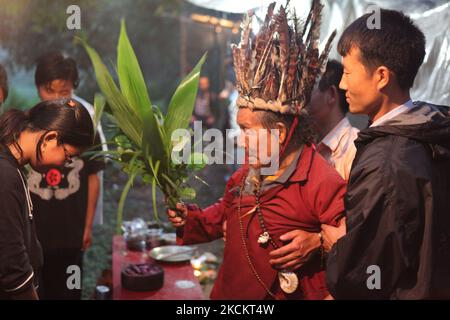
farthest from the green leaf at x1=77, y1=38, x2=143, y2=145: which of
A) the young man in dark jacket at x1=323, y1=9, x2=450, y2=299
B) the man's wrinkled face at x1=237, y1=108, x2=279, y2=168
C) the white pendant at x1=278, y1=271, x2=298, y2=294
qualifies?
the young man in dark jacket at x1=323, y1=9, x2=450, y2=299

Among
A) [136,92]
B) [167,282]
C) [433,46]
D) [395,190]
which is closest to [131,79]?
[136,92]

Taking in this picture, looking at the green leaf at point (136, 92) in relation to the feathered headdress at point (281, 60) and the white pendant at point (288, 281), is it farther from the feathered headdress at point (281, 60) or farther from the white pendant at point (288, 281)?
the white pendant at point (288, 281)

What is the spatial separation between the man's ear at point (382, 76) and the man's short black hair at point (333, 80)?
38.9 inches

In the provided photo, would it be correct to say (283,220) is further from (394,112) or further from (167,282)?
(167,282)

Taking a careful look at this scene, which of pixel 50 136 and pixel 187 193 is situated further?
pixel 187 193

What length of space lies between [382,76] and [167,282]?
83.7 inches

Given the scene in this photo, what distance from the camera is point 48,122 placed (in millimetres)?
2109

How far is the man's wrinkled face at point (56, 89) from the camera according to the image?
3.33 metres

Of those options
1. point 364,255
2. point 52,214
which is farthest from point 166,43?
point 364,255

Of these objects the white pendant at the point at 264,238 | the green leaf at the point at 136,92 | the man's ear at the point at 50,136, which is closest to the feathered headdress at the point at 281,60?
the green leaf at the point at 136,92

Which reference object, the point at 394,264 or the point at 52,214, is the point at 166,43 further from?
the point at 394,264

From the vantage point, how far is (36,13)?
709 centimetres

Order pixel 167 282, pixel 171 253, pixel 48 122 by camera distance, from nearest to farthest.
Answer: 1. pixel 48 122
2. pixel 167 282
3. pixel 171 253

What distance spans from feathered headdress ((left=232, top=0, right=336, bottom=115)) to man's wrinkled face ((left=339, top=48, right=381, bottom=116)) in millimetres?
247
